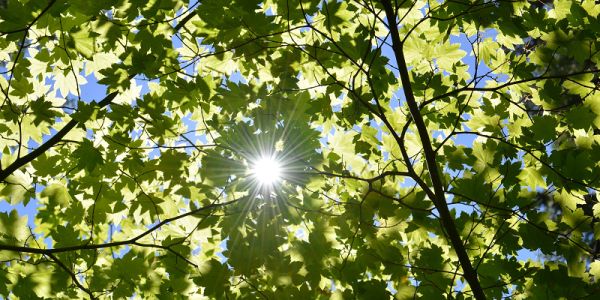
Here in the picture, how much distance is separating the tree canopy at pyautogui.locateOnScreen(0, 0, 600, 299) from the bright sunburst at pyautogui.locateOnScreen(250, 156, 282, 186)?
0.01m

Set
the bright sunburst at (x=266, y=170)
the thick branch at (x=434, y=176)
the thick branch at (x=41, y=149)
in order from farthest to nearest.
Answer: the thick branch at (x=41, y=149) < the bright sunburst at (x=266, y=170) < the thick branch at (x=434, y=176)

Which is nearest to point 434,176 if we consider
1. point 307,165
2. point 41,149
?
point 307,165

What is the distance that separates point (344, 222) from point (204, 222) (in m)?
0.76

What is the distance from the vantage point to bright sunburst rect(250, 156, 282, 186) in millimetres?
2533

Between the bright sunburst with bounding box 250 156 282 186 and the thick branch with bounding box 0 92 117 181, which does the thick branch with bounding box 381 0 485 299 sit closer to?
the bright sunburst with bounding box 250 156 282 186

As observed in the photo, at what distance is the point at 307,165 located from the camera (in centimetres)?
249

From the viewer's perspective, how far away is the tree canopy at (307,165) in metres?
2.31

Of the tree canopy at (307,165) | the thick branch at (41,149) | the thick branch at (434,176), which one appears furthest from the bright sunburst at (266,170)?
the thick branch at (41,149)

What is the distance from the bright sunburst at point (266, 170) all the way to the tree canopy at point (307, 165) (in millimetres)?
14

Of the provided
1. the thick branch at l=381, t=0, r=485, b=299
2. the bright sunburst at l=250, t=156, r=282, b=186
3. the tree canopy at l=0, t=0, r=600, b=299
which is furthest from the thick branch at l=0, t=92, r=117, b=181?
the thick branch at l=381, t=0, r=485, b=299

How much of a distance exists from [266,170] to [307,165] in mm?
261

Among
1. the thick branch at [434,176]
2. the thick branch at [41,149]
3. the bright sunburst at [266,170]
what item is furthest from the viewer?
the thick branch at [41,149]

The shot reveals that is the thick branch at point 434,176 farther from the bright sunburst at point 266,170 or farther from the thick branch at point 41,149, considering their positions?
the thick branch at point 41,149

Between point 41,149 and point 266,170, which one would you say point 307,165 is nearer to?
point 266,170
